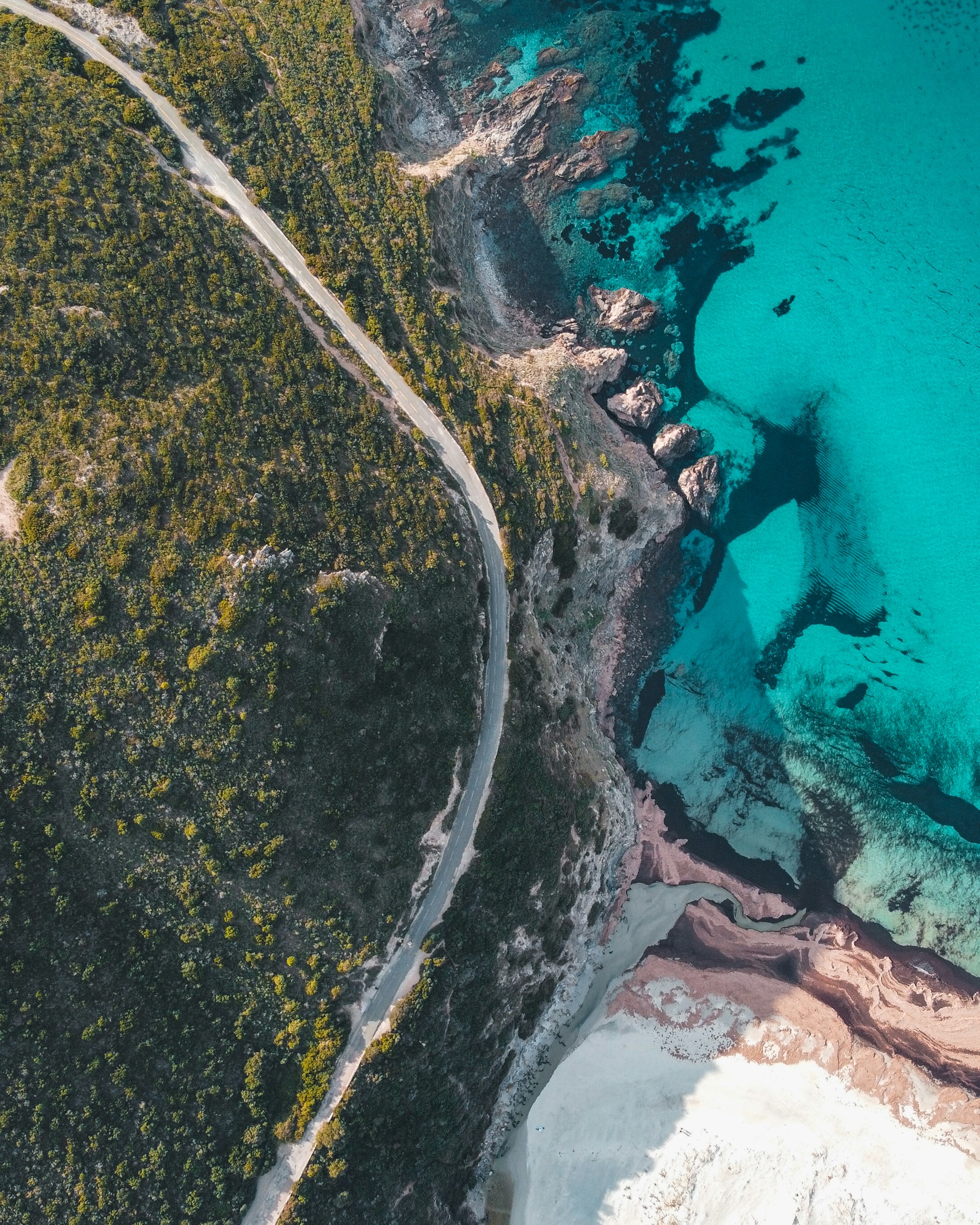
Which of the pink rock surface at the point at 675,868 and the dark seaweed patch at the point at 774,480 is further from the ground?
the dark seaweed patch at the point at 774,480

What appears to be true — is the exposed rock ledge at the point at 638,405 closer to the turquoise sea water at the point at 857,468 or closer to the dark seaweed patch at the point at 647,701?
the turquoise sea water at the point at 857,468

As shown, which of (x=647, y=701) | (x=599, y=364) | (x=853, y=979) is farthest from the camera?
(x=647, y=701)

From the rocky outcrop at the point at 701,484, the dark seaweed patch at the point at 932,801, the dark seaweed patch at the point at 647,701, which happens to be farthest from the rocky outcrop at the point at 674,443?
the dark seaweed patch at the point at 932,801

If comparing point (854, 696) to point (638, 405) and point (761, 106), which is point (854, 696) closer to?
point (638, 405)

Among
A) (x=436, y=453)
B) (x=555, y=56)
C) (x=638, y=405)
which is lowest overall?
(x=638, y=405)

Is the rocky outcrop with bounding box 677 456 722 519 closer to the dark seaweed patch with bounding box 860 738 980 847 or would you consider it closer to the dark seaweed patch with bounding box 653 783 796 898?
the dark seaweed patch with bounding box 860 738 980 847

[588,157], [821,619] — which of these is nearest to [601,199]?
[588,157]
